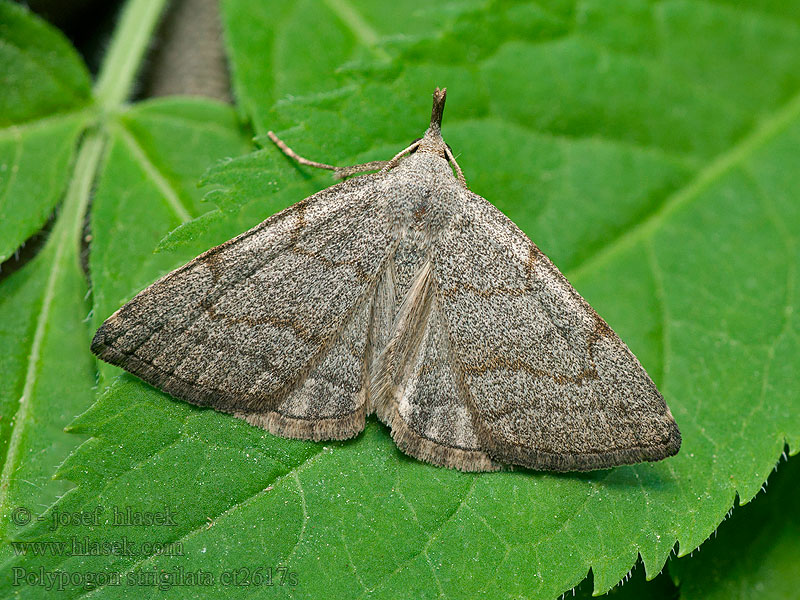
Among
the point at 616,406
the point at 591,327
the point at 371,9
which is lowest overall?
the point at 616,406

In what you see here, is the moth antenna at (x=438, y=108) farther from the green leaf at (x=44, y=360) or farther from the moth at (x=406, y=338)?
the green leaf at (x=44, y=360)

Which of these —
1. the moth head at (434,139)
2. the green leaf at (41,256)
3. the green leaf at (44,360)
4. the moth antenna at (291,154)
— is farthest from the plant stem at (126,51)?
the moth head at (434,139)

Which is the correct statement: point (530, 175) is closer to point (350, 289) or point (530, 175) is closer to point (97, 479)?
point (350, 289)

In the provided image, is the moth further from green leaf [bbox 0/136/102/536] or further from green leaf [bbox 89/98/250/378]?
green leaf [bbox 0/136/102/536]

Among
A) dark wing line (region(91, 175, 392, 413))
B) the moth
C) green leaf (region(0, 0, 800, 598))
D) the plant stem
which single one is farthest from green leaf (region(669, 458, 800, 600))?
the plant stem

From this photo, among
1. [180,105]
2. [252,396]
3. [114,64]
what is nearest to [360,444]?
[252,396]

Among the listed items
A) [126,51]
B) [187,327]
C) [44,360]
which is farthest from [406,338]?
[126,51]
